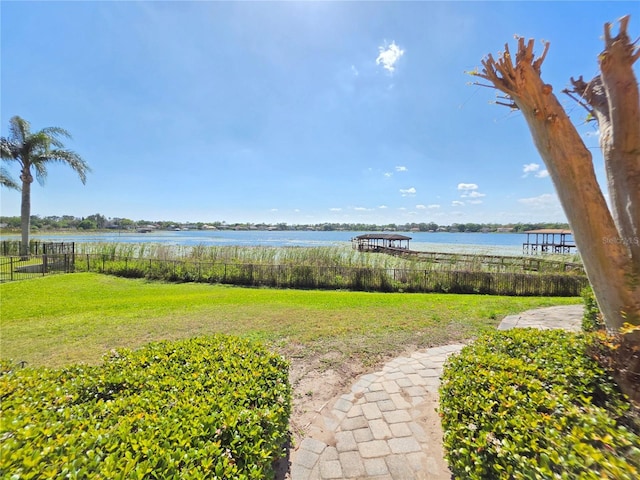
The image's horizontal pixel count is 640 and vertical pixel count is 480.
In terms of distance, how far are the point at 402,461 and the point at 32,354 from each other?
562 centimetres

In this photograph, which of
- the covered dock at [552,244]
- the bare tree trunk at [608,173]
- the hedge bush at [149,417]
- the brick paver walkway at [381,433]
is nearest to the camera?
the hedge bush at [149,417]

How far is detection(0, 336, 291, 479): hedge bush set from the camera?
4.03 feet

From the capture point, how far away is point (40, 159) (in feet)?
52.4

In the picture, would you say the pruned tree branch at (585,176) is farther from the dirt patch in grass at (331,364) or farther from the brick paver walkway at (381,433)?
the dirt patch in grass at (331,364)

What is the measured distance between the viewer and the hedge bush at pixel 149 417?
1.23 metres

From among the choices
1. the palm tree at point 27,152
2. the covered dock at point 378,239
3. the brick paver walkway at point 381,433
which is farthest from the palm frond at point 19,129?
the covered dock at point 378,239

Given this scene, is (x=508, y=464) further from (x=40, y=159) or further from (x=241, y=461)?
(x=40, y=159)

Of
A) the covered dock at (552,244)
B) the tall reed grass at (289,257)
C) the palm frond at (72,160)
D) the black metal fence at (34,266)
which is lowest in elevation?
the black metal fence at (34,266)

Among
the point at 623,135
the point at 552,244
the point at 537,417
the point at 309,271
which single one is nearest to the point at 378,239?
the point at 552,244

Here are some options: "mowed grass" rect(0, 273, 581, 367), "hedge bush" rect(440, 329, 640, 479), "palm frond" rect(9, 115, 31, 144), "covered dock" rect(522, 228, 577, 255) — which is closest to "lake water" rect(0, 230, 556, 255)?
"covered dock" rect(522, 228, 577, 255)

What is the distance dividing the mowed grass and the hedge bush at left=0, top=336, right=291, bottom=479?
2.31m

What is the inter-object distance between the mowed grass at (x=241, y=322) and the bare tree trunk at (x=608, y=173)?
9.71 feet

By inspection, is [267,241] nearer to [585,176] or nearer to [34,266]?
[34,266]

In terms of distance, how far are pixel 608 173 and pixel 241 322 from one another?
242 inches
